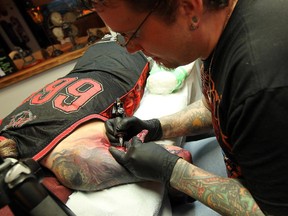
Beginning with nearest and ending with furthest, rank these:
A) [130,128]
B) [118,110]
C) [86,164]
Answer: [86,164] < [130,128] < [118,110]

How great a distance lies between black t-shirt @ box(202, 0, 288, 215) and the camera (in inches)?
18.8

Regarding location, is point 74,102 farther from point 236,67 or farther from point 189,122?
point 236,67

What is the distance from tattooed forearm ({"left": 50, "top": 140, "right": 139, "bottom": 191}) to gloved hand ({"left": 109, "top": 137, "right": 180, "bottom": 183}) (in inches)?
2.0

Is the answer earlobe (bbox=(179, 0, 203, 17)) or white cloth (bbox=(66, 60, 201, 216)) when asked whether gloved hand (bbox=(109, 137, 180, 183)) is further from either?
earlobe (bbox=(179, 0, 203, 17))

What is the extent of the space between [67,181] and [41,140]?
0.69 ft

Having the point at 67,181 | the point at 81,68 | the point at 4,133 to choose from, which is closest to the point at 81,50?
the point at 81,68

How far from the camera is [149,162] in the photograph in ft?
2.78

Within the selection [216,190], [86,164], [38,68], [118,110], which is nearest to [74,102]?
[118,110]

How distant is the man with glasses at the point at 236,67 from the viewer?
49cm

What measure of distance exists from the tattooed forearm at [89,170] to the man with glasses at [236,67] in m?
0.27

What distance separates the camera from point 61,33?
245 cm

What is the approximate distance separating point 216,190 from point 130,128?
469mm

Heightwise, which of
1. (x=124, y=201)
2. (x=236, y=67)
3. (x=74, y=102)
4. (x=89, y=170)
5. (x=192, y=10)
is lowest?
(x=124, y=201)

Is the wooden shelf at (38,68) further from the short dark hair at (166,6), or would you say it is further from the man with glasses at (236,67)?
the short dark hair at (166,6)
